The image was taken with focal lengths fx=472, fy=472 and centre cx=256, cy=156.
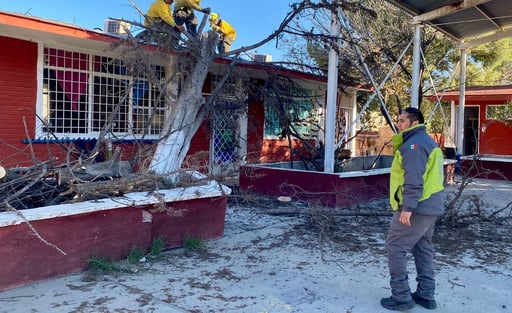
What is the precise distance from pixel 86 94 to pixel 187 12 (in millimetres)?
2613

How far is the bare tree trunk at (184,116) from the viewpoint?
7199 mm

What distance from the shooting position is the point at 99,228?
497 centimetres

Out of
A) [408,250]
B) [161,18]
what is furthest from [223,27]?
[408,250]

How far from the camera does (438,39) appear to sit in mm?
19109

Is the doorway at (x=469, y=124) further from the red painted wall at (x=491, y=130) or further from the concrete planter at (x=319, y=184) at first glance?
the concrete planter at (x=319, y=184)

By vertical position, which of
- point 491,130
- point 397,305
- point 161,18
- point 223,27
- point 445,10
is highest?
point 445,10

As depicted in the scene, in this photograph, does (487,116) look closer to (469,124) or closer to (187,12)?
(469,124)

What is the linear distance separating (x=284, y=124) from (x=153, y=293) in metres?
6.79

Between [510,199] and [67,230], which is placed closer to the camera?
[67,230]

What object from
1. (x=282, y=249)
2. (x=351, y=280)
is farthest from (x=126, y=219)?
(x=351, y=280)

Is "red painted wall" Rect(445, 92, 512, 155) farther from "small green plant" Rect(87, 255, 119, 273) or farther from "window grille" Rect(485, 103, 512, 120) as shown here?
"small green plant" Rect(87, 255, 119, 273)

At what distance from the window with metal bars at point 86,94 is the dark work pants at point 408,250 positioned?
5.57 m

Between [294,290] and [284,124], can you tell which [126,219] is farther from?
[284,124]

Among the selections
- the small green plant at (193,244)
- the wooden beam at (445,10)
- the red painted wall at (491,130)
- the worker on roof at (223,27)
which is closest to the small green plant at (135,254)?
the small green plant at (193,244)
